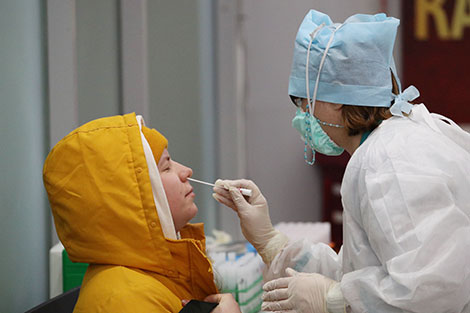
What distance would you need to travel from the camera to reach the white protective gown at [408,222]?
120cm

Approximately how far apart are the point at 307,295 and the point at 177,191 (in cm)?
46

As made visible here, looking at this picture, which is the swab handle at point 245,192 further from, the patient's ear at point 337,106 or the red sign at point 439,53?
the red sign at point 439,53

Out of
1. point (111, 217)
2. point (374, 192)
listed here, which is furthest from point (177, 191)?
point (374, 192)

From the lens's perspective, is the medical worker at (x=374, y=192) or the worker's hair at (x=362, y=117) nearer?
the medical worker at (x=374, y=192)

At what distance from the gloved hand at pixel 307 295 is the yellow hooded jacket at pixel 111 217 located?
0.22m

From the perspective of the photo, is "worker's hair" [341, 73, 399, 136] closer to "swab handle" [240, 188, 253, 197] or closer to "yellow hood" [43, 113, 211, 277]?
"swab handle" [240, 188, 253, 197]

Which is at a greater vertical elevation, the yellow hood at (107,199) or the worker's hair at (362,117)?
the worker's hair at (362,117)

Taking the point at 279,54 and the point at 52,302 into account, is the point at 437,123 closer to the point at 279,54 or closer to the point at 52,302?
the point at 52,302

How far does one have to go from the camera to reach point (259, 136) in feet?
12.2

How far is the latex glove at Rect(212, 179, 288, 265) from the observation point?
66.2 inches

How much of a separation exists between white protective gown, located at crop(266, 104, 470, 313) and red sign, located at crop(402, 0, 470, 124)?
110 inches

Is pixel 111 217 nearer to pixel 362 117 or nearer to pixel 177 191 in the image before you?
A: pixel 177 191

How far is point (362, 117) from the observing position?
151 centimetres

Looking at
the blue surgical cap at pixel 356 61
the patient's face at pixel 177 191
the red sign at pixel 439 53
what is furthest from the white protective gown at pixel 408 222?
the red sign at pixel 439 53
